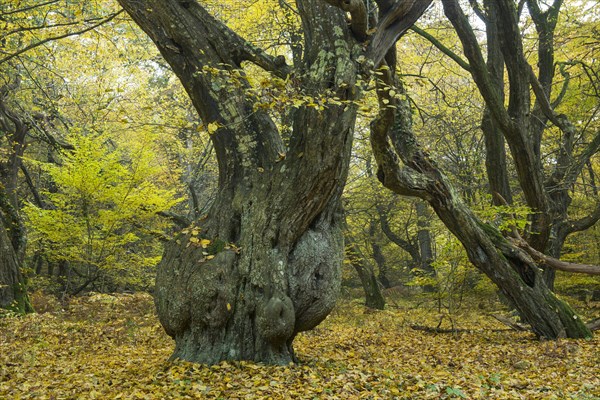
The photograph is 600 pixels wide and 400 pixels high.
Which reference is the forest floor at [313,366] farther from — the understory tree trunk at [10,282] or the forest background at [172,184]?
the understory tree trunk at [10,282]

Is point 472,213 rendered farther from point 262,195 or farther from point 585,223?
point 585,223

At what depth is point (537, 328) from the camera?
24.2 feet

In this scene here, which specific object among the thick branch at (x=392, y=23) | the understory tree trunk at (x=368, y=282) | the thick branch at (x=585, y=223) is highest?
the thick branch at (x=392, y=23)

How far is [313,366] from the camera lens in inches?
205

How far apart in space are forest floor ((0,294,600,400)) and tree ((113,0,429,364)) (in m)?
0.48

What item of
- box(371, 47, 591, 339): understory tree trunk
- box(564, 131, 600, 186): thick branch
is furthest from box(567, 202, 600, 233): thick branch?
box(371, 47, 591, 339): understory tree trunk

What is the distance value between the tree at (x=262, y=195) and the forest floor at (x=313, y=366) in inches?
19.0

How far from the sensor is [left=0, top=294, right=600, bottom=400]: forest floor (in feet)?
13.7

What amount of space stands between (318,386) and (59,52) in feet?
34.7

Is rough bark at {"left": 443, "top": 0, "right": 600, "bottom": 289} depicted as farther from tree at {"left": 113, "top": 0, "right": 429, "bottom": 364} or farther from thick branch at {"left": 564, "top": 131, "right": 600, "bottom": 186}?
tree at {"left": 113, "top": 0, "right": 429, "bottom": 364}

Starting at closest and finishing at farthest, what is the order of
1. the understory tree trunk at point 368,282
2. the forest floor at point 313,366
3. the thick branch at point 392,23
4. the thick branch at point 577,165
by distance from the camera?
the forest floor at point 313,366 → the thick branch at point 392,23 → the thick branch at point 577,165 → the understory tree trunk at point 368,282

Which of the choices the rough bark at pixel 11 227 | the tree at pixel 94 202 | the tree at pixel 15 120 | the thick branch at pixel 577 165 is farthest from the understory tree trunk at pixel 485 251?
the rough bark at pixel 11 227

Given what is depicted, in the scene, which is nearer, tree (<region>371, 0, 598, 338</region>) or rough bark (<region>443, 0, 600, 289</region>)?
tree (<region>371, 0, 598, 338</region>)

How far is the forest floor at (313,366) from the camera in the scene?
418 centimetres
